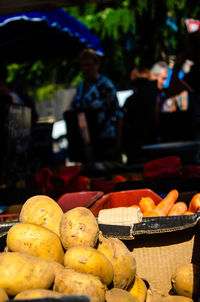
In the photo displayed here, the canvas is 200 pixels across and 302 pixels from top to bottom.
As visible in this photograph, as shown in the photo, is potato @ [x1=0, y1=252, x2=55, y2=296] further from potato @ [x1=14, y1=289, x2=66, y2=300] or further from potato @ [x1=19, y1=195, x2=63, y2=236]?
potato @ [x1=19, y1=195, x2=63, y2=236]

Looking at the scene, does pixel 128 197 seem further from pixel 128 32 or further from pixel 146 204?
pixel 128 32

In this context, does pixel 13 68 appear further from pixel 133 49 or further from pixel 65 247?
pixel 65 247

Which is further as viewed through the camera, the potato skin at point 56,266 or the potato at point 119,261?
the potato at point 119,261

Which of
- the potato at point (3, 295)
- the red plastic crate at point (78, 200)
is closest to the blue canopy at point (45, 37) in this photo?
the red plastic crate at point (78, 200)

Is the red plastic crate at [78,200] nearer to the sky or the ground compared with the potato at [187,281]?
nearer to the sky

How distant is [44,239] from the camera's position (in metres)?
2.16

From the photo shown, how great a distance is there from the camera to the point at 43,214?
241 cm

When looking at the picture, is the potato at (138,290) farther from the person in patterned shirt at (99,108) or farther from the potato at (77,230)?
the person in patterned shirt at (99,108)

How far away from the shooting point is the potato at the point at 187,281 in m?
2.38

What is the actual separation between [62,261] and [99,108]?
470cm

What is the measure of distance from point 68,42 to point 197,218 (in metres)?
6.50

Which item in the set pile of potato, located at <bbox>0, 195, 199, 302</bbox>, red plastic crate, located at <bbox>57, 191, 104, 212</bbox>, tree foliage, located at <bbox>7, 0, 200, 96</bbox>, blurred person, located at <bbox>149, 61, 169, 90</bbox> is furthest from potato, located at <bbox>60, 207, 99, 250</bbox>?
tree foliage, located at <bbox>7, 0, 200, 96</bbox>

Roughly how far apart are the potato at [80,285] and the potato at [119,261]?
28 cm

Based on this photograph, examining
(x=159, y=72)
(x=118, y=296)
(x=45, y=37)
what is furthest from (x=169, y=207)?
(x=45, y=37)
